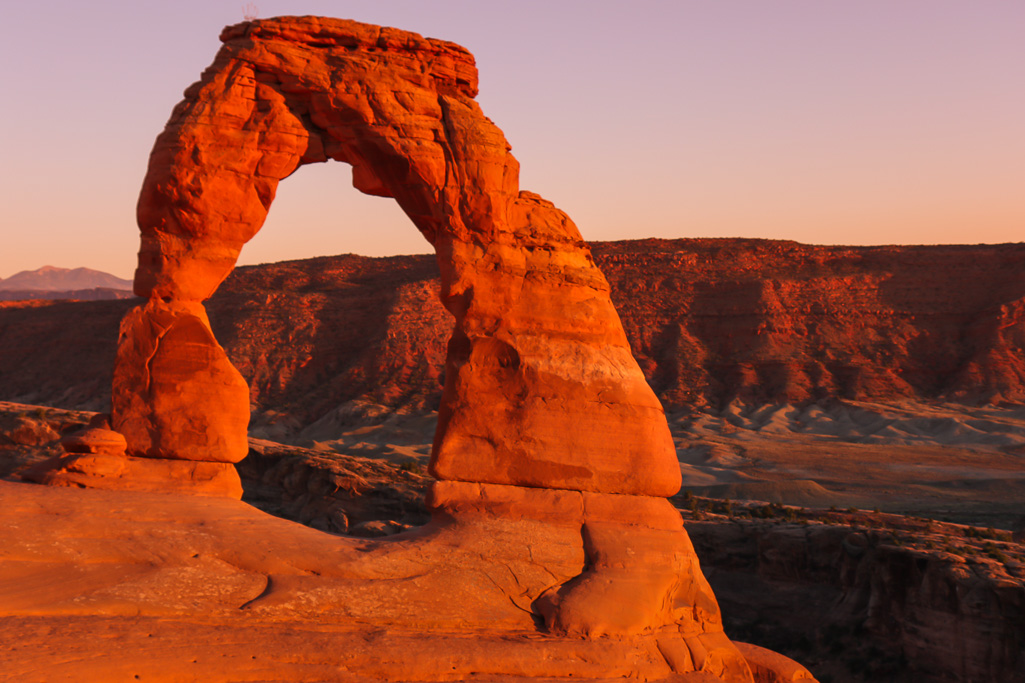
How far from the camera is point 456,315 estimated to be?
11.1 m

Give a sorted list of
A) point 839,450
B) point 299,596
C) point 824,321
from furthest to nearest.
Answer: point 824,321
point 839,450
point 299,596

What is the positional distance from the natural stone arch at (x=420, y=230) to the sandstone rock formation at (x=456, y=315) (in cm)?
2

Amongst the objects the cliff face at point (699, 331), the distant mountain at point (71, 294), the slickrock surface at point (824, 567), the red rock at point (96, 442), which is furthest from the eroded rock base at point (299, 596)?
the distant mountain at point (71, 294)

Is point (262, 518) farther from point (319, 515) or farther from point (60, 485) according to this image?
point (319, 515)

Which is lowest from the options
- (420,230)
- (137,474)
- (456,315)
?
(137,474)

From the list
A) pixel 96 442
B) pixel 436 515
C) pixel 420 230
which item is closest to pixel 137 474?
pixel 96 442

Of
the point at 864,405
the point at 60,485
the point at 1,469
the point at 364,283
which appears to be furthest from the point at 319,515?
the point at 364,283

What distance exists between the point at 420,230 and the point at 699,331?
47.4 meters

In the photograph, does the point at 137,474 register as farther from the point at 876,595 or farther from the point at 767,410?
the point at 767,410

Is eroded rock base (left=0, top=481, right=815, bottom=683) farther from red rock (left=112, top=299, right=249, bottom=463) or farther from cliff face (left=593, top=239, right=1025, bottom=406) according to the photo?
cliff face (left=593, top=239, right=1025, bottom=406)

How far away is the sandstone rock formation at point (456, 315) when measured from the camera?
10188 millimetres

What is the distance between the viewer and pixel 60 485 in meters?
10.1

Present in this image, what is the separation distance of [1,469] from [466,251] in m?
15.9

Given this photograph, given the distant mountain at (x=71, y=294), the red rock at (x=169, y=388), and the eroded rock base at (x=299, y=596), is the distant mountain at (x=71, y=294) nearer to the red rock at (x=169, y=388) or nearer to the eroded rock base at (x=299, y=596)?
the red rock at (x=169, y=388)
